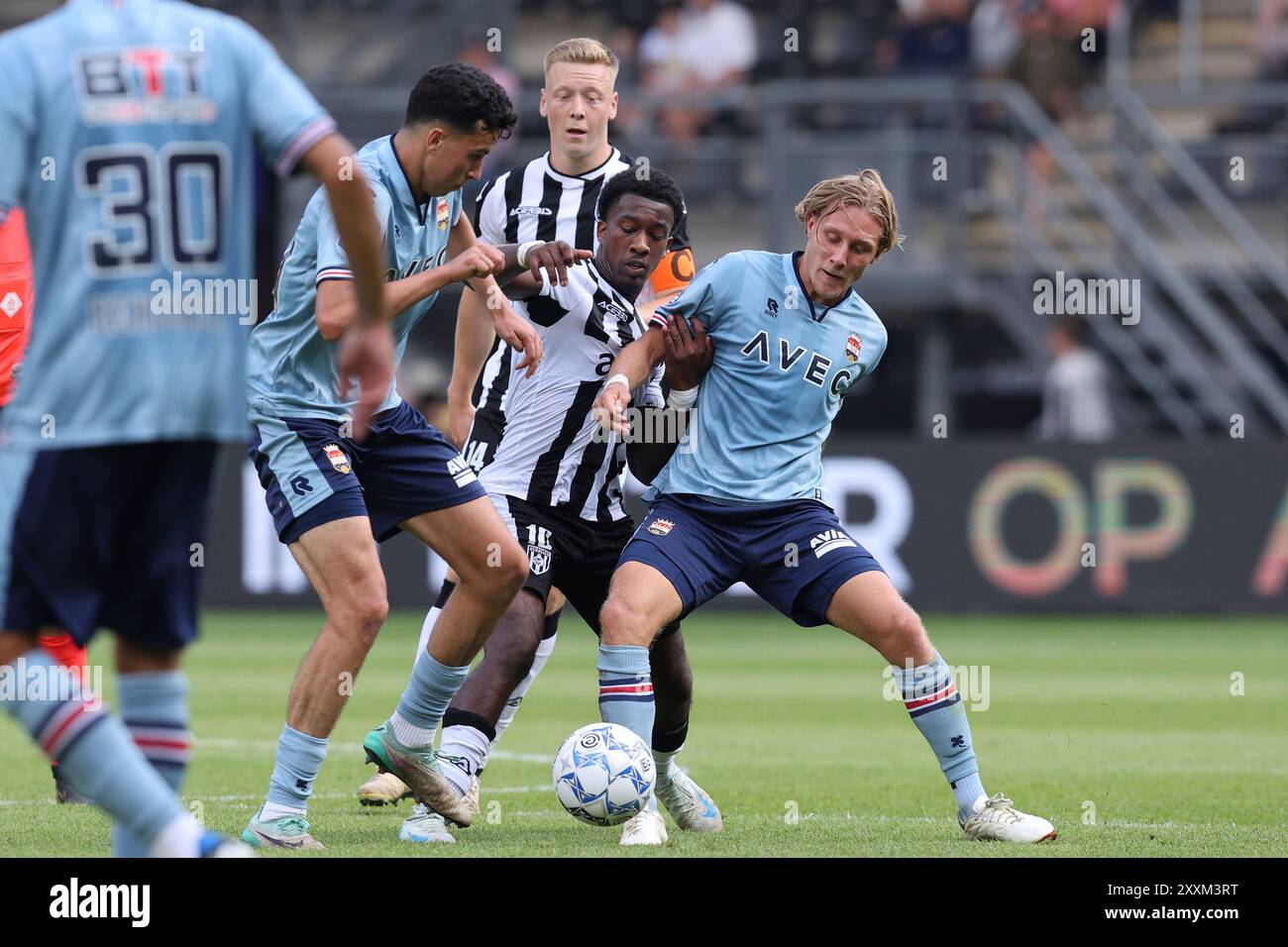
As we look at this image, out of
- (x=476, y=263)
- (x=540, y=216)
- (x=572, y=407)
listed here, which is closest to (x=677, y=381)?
(x=572, y=407)

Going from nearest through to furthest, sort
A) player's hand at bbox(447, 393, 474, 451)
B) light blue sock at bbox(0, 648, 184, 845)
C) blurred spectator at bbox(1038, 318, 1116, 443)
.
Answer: light blue sock at bbox(0, 648, 184, 845) < player's hand at bbox(447, 393, 474, 451) < blurred spectator at bbox(1038, 318, 1116, 443)

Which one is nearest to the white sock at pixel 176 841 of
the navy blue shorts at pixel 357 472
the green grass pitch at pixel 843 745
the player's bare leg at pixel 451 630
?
the green grass pitch at pixel 843 745

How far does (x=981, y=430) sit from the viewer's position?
19.8 m

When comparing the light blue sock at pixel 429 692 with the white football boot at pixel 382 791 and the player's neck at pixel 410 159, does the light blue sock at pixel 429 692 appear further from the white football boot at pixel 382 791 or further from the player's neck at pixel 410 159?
the player's neck at pixel 410 159

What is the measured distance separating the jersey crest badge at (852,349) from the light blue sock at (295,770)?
7.10 ft

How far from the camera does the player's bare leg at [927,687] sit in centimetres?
599

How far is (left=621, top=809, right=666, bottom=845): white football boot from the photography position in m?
5.89

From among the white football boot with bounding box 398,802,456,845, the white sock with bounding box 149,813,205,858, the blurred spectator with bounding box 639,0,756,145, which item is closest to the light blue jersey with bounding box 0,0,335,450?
the white sock with bounding box 149,813,205,858

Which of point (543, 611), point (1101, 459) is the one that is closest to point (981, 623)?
point (1101, 459)

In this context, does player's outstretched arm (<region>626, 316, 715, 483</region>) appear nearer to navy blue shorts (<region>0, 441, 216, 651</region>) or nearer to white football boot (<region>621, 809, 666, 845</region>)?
white football boot (<region>621, 809, 666, 845</region>)

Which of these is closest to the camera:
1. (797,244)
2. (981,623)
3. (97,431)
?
(97,431)

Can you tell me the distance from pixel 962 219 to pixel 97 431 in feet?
46.4

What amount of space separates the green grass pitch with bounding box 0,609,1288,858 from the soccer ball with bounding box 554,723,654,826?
14 centimetres
